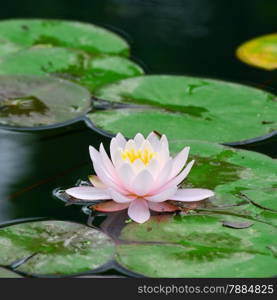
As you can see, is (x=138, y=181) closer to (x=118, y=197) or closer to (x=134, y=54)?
(x=118, y=197)

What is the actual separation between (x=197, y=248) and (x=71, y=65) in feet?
5.65

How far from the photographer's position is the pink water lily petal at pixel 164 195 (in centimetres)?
238

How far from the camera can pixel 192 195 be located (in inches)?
96.3

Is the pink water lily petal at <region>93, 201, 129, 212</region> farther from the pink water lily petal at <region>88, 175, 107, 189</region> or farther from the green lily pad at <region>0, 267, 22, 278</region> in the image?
the green lily pad at <region>0, 267, 22, 278</region>

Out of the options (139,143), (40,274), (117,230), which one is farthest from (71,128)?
(40,274)

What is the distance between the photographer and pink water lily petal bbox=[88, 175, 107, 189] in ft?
8.14

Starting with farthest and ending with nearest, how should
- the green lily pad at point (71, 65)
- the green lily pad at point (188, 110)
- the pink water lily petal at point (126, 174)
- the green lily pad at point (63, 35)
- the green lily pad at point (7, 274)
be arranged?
the green lily pad at point (63, 35)
the green lily pad at point (71, 65)
the green lily pad at point (188, 110)
the pink water lily petal at point (126, 174)
the green lily pad at point (7, 274)

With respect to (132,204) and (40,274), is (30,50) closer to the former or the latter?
(132,204)

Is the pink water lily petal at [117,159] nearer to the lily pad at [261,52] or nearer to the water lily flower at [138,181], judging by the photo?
the water lily flower at [138,181]

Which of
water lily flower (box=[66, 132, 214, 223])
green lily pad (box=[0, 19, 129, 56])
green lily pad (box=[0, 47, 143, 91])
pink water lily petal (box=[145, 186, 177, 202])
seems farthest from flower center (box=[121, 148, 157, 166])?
green lily pad (box=[0, 19, 129, 56])

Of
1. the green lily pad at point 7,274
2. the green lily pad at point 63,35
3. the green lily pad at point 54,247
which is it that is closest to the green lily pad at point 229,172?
the green lily pad at point 54,247

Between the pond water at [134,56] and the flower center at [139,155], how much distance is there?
0.25 m

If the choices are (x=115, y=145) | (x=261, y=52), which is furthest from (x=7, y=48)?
(x=115, y=145)
